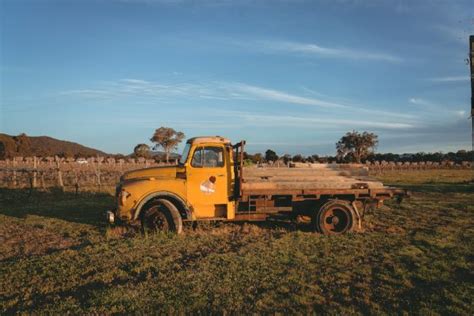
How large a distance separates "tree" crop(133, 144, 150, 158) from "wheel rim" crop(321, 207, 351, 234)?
66520 millimetres

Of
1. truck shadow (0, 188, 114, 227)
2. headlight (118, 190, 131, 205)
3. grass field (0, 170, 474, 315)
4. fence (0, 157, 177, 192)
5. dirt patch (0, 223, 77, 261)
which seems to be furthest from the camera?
fence (0, 157, 177, 192)

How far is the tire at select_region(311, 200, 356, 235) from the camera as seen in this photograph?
31.2 ft

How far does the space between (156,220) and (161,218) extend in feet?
0.44

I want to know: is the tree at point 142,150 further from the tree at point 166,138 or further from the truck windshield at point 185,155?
the truck windshield at point 185,155

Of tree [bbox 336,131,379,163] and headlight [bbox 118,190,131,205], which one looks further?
tree [bbox 336,131,379,163]

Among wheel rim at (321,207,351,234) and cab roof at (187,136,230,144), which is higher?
cab roof at (187,136,230,144)

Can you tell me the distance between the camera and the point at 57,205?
14.9 m

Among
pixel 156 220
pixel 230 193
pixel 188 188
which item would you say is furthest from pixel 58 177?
pixel 230 193

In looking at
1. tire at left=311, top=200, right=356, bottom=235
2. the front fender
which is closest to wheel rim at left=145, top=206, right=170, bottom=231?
the front fender

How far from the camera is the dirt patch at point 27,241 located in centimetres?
795

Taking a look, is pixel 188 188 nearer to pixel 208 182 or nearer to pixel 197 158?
pixel 208 182

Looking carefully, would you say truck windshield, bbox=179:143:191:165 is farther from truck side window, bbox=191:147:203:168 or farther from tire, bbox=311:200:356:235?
tire, bbox=311:200:356:235

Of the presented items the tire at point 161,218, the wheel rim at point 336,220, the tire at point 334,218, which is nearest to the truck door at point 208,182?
the tire at point 161,218

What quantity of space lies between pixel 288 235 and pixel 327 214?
50.4 inches
